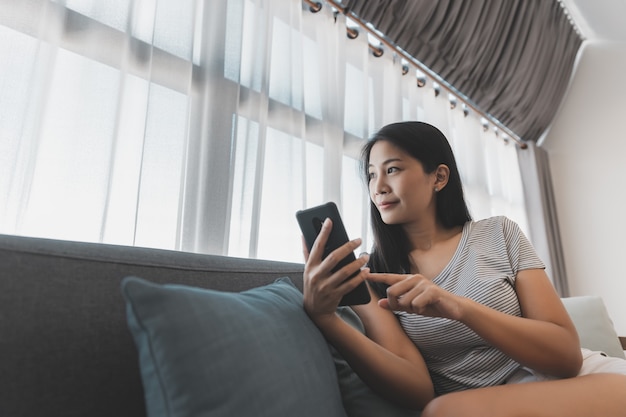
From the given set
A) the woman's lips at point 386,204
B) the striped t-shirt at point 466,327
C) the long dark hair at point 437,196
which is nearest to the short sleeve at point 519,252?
the striped t-shirt at point 466,327

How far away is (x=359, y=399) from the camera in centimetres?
84

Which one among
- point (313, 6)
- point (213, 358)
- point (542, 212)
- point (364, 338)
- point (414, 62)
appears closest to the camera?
point (213, 358)

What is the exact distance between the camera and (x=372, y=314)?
3.23 feet

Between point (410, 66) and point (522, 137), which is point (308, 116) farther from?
point (522, 137)

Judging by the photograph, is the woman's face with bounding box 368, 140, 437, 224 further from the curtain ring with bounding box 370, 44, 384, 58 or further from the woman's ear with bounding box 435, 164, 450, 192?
the curtain ring with bounding box 370, 44, 384, 58

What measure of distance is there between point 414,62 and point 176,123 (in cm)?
147

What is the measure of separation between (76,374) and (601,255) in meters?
3.46

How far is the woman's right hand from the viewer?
28.4 inches

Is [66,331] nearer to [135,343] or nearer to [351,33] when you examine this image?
[135,343]

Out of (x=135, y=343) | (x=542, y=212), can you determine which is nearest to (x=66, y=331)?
(x=135, y=343)

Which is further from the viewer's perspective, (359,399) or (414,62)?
(414,62)

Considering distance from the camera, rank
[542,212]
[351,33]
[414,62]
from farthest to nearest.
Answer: [542,212]
[414,62]
[351,33]

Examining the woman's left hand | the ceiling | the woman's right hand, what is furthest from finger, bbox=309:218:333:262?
the ceiling

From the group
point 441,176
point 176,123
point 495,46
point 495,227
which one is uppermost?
point 495,46
